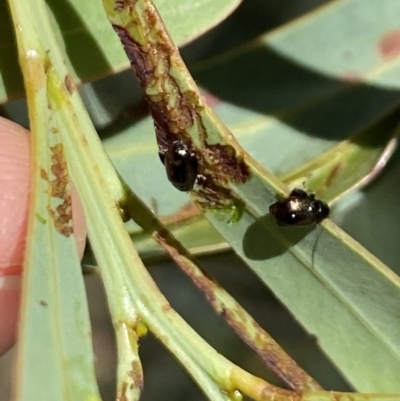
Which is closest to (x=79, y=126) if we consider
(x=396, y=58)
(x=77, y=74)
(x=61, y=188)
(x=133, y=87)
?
(x=61, y=188)

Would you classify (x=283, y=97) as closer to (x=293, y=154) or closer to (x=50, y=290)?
(x=293, y=154)

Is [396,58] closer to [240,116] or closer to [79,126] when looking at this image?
[240,116]

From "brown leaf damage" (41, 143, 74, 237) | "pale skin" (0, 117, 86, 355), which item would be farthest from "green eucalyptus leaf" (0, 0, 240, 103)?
"brown leaf damage" (41, 143, 74, 237)

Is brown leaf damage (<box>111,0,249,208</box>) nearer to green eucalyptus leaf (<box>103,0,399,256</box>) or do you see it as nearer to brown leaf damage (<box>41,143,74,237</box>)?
brown leaf damage (<box>41,143,74,237</box>)

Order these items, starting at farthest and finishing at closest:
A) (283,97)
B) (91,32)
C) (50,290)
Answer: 1. (283,97)
2. (91,32)
3. (50,290)

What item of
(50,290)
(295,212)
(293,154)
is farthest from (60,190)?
(293,154)

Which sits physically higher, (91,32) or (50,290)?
(91,32)

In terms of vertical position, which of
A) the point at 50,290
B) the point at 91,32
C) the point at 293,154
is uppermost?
the point at 91,32
